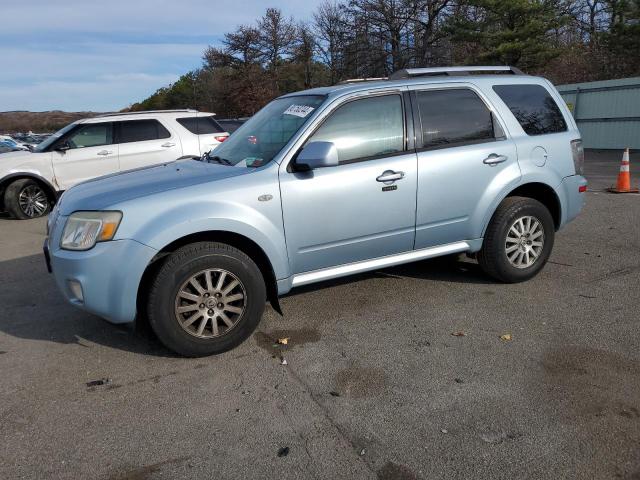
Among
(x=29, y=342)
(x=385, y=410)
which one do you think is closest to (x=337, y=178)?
(x=385, y=410)

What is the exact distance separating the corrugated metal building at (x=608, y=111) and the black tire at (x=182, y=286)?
1824 centimetres

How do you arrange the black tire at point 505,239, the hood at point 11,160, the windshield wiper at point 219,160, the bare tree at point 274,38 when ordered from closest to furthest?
the windshield wiper at point 219,160 < the black tire at point 505,239 < the hood at point 11,160 < the bare tree at point 274,38

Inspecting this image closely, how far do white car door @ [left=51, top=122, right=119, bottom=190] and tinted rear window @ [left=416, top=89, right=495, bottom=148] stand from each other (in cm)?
714

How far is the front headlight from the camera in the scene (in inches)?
137

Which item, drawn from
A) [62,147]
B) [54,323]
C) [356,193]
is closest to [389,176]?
[356,193]

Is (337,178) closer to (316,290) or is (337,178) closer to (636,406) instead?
(316,290)

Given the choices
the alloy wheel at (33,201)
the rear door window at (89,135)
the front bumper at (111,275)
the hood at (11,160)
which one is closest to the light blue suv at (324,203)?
the front bumper at (111,275)

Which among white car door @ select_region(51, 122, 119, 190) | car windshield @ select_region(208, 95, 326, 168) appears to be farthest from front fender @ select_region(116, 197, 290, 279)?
white car door @ select_region(51, 122, 119, 190)

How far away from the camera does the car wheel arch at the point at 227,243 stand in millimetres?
3693

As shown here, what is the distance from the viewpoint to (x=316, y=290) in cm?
505

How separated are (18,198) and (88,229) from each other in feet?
24.1

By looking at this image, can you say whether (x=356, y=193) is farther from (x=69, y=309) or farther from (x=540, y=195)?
(x=69, y=309)

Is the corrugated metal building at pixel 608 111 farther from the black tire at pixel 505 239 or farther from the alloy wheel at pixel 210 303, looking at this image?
the alloy wheel at pixel 210 303

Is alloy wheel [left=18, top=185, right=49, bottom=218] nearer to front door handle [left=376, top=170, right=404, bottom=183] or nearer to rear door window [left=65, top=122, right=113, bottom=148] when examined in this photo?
rear door window [left=65, top=122, right=113, bottom=148]
